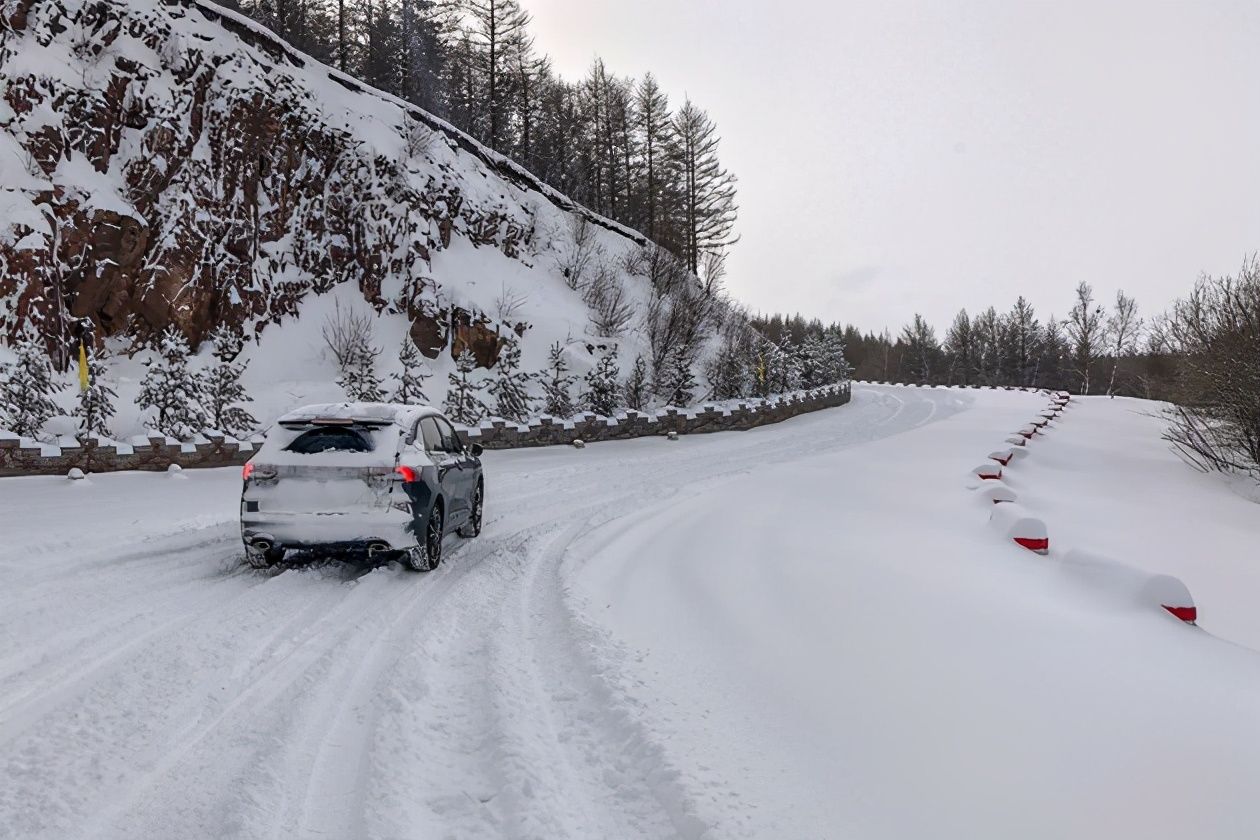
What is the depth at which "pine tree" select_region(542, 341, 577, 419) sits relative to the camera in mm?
23594

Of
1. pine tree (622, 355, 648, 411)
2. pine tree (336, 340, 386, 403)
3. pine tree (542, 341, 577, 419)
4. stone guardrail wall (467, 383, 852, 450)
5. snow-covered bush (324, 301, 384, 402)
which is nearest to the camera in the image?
stone guardrail wall (467, 383, 852, 450)

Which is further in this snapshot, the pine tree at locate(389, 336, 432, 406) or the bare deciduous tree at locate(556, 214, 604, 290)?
the bare deciduous tree at locate(556, 214, 604, 290)

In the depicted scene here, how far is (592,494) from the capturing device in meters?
12.1

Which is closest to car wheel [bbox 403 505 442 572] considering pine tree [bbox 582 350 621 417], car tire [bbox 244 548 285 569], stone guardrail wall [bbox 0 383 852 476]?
car tire [bbox 244 548 285 569]

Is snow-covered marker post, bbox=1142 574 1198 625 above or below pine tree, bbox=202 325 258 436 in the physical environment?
below

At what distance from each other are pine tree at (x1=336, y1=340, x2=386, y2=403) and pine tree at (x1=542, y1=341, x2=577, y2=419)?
534cm

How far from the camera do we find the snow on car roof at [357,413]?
23.5 feet

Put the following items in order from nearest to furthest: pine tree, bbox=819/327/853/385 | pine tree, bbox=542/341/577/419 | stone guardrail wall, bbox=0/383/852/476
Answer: stone guardrail wall, bbox=0/383/852/476
pine tree, bbox=542/341/577/419
pine tree, bbox=819/327/853/385

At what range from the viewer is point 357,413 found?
7.33 meters

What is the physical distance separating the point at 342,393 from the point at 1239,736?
21.3m

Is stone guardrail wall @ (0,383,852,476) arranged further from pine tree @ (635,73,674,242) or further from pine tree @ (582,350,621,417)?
pine tree @ (635,73,674,242)

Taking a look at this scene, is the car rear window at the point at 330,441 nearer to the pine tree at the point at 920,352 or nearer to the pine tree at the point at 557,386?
the pine tree at the point at 557,386

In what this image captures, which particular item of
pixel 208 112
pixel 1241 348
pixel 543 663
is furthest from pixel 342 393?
pixel 1241 348

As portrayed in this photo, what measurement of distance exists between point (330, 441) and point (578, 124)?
4817 centimetres
